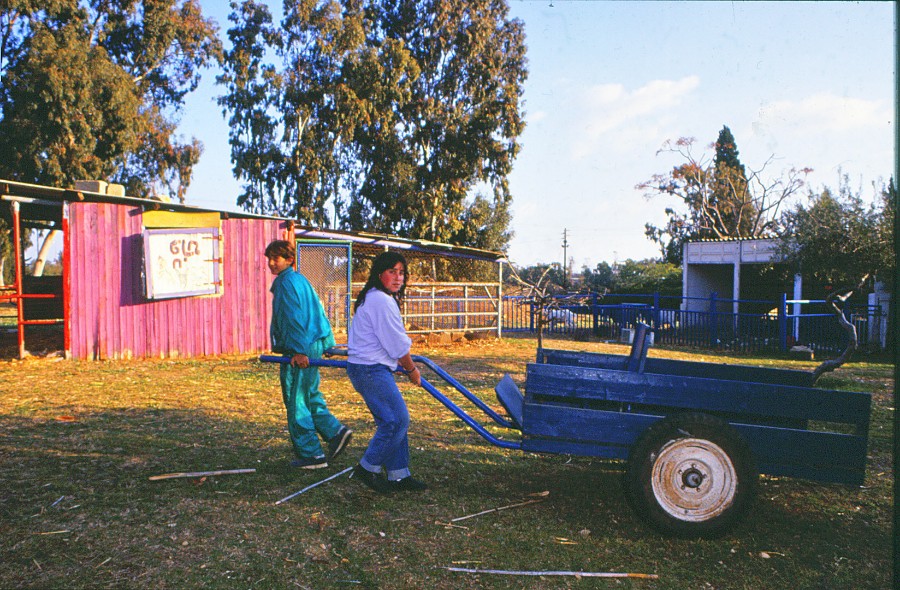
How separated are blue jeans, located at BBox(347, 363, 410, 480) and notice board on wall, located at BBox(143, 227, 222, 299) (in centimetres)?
865

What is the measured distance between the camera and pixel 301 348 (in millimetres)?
4766

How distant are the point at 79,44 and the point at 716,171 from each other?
125 feet

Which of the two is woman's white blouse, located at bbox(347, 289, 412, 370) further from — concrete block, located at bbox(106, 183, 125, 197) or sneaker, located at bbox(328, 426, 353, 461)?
concrete block, located at bbox(106, 183, 125, 197)

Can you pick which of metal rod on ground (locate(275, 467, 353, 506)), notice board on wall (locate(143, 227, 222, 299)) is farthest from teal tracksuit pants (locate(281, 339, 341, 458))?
notice board on wall (locate(143, 227, 222, 299))

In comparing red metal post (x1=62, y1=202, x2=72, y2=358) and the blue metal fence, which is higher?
red metal post (x1=62, y1=202, x2=72, y2=358)

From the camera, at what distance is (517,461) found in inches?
220

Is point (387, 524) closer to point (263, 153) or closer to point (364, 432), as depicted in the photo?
point (364, 432)

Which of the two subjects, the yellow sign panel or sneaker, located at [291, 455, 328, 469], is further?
the yellow sign panel

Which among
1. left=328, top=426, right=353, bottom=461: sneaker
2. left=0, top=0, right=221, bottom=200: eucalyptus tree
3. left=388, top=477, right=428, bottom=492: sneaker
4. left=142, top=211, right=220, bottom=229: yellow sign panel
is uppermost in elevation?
left=0, top=0, right=221, bottom=200: eucalyptus tree

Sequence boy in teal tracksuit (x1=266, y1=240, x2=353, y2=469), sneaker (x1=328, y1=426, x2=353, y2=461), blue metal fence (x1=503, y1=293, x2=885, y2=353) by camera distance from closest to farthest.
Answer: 1. boy in teal tracksuit (x1=266, y1=240, x2=353, y2=469)
2. sneaker (x1=328, y1=426, x2=353, y2=461)
3. blue metal fence (x1=503, y1=293, x2=885, y2=353)

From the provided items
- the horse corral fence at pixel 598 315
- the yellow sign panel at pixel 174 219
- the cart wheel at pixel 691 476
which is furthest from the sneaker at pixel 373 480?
the horse corral fence at pixel 598 315

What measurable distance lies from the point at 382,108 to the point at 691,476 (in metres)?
28.1

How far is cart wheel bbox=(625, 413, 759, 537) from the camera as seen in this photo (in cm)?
372

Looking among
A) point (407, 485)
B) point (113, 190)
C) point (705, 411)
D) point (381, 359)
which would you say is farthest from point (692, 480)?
point (113, 190)
